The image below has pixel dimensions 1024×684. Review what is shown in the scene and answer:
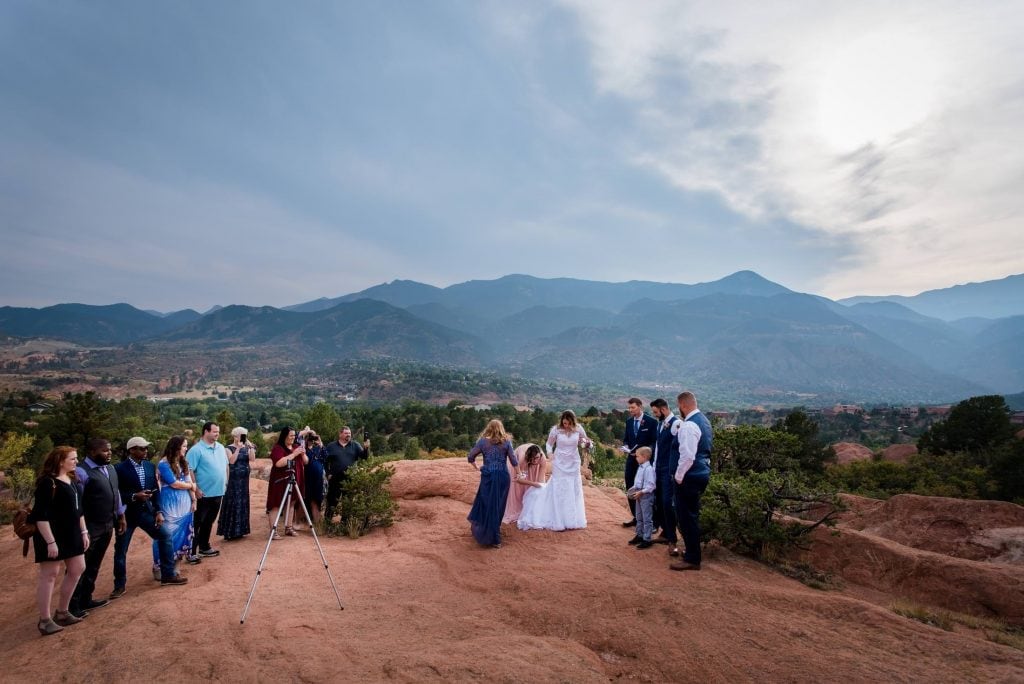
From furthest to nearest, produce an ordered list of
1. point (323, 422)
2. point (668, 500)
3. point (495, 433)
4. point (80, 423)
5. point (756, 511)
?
point (323, 422) < point (80, 423) < point (495, 433) < point (756, 511) < point (668, 500)

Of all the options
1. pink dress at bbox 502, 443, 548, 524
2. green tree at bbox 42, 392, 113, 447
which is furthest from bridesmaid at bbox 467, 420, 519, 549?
green tree at bbox 42, 392, 113, 447

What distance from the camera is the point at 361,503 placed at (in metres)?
8.70

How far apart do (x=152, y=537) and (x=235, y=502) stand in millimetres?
2248

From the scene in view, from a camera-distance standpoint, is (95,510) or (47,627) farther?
(95,510)

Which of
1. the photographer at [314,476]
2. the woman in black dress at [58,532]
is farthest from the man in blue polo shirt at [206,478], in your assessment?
the woman in black dress at [58,532]

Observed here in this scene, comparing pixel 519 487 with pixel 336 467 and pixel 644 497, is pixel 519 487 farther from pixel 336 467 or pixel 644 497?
pixel 336 467

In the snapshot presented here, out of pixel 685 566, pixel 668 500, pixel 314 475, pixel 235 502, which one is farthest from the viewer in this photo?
pixel 314 475

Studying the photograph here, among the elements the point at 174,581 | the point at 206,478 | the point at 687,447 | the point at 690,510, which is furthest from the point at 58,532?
the point at 690,510

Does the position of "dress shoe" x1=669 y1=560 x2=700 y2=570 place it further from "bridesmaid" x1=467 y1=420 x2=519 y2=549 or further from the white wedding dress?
"bridesmaid" x1=467 y1=420 x2=519 y2=549

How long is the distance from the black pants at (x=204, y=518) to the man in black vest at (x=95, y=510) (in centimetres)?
143

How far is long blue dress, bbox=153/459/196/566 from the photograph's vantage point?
6344 millimetres

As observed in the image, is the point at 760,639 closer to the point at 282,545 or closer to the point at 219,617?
the point at 219,617

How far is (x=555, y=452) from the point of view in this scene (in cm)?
822

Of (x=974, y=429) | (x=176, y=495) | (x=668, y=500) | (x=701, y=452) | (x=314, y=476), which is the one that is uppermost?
(x=701, y=452)
